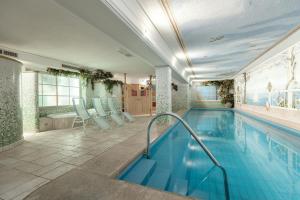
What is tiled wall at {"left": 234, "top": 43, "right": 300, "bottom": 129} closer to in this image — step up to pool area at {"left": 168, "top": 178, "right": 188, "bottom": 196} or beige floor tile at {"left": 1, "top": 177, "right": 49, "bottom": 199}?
step up to pool area at {"left": 168, "top": 178, "right": 188, "bottom": 196}

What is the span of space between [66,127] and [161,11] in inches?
194

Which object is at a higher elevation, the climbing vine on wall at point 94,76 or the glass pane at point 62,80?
the climbing vine on wall at point 94,76

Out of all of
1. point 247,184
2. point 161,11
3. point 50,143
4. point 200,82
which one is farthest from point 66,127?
point 200,82

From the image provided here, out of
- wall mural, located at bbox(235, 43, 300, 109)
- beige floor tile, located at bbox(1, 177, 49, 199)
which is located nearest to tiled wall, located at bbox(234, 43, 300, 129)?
wall mural, located at bbox(235, 43, 300, 109)

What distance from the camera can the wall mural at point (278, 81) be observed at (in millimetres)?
4953

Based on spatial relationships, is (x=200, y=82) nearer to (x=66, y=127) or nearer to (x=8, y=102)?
(x=66, y=127)

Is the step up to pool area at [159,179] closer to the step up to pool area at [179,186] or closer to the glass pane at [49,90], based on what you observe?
the step up to pool area at [179,186]

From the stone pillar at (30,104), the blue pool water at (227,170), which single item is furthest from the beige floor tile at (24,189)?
the stone pillar at (30,104)

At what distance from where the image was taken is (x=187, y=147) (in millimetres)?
3756

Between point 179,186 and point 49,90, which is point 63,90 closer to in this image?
point 49,90

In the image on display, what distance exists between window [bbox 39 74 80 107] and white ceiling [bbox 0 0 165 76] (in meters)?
1.24

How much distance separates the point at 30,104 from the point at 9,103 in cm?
168

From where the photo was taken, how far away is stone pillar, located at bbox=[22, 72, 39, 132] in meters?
4.71

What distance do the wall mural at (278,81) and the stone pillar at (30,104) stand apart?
8189mm
